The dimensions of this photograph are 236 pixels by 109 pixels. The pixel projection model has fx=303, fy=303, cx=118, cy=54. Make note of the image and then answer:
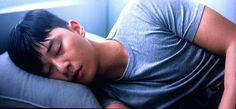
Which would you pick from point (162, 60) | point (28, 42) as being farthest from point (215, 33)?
point (28, 42)

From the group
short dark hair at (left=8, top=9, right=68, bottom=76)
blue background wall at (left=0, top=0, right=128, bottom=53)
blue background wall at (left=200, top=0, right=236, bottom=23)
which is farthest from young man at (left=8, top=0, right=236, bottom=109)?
blue background wall at (left=200, top=0, right=236, bottom=23)

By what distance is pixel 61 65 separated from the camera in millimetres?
866

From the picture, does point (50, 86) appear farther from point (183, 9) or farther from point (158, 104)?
point (183, 9)

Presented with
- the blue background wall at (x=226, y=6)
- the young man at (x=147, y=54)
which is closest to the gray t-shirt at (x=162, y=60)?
the young man at (x=147, y=54)

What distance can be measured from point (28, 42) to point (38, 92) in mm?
157

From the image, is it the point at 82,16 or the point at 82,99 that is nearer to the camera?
the point at 82,99

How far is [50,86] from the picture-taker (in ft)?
2.72

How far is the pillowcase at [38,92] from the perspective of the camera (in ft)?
2.60

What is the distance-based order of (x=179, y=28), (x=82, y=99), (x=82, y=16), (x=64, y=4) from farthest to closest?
1. (x=82, y=16)
2. (x=64, y=4)
3. (x=179, y=28)
4. (x=82, y=99)

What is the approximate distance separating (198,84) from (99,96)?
0.33m

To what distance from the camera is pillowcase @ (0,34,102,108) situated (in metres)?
0.79

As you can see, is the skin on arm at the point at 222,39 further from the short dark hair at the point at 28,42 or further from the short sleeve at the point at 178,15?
the short dark hair at the point at 28,42

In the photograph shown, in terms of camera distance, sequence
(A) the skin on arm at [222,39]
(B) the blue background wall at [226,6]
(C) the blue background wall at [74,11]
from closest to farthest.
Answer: (A) the skin on arm at [222,39], (C) the blue background wall at [74,11], (B) the blue background wall at [226,6]

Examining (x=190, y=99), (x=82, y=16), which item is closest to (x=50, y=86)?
(x=190, y=99)
